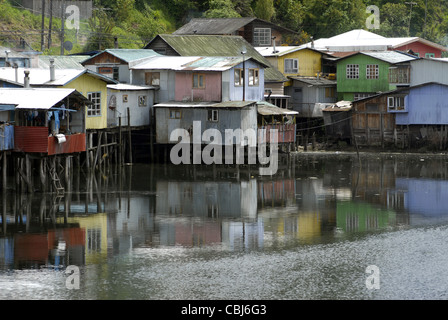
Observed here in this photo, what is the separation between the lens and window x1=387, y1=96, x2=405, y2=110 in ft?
174

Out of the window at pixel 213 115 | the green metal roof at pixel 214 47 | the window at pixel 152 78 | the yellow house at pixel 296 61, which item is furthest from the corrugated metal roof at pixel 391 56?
the window at pixel 152 78

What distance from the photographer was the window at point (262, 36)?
68.1 meters

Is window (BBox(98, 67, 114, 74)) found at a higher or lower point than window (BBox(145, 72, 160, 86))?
higher

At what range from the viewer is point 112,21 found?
226 feet

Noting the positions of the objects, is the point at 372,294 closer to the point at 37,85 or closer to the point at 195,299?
the point at 195,299

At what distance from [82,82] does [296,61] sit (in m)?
20.2

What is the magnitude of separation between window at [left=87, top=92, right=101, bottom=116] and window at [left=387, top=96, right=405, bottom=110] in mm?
17412

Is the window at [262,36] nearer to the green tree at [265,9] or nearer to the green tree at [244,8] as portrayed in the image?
the green tree at [265,9]

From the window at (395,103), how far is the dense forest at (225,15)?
864 inches

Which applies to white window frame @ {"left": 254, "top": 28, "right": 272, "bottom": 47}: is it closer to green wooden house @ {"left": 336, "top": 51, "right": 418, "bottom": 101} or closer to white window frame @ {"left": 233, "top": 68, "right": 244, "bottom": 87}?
green wooden house @ {"left": 336, "top": 51, "right": 418, "bottom": 101}

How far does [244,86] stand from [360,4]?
1274 inches

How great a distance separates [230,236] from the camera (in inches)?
1219

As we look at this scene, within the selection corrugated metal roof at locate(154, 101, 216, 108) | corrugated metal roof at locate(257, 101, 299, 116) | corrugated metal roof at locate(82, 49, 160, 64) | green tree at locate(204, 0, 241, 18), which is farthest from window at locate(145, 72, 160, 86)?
green tree at locate(204, 0, 241, 18)

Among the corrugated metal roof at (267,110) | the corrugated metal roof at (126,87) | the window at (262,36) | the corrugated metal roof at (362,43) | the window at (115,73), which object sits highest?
the window at (262,36)
